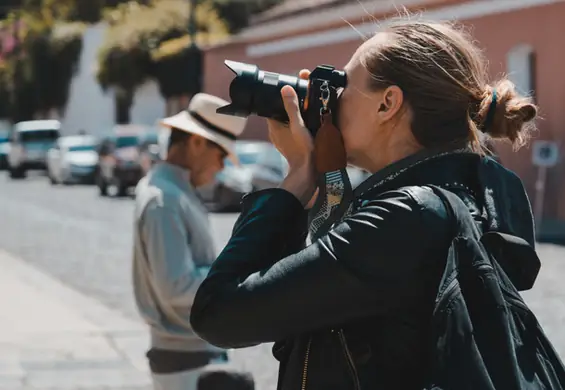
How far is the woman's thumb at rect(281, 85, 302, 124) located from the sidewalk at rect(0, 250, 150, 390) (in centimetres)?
535

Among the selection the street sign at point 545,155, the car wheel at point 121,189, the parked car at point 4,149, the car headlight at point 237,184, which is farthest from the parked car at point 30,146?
the street sign at point 545,155

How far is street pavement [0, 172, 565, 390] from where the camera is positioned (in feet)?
25.0

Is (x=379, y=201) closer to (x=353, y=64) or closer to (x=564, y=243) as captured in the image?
(x=353, y=64)

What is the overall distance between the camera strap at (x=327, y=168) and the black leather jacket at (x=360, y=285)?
7cm

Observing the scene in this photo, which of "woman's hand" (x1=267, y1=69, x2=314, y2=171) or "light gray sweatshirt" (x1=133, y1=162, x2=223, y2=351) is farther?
"light gray sweatshirt" (x1=133, y1=162, x2=223, y2=351)

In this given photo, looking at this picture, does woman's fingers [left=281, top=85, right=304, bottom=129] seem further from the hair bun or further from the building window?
the building window

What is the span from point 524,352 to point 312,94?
0.60 metres

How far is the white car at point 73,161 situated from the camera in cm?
3550

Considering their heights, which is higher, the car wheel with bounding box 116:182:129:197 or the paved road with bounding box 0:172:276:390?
the paved road with bounding box 0:172:276:390

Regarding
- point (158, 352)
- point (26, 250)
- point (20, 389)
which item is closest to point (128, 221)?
point (26, 250)

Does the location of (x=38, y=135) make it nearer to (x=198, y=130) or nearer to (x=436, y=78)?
(x=198, y=130)

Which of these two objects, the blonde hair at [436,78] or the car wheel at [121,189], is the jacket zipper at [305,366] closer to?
the blonde hair at [436,78]

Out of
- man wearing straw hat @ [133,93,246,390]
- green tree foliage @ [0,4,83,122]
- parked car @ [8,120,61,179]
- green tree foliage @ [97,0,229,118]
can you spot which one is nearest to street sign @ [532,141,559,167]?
man wearing straw hat @ [133,93,246,390]

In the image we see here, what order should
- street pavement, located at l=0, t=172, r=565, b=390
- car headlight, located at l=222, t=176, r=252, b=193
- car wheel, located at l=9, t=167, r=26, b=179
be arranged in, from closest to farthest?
1. street pavement, located at l=0, t=172, r=565, b=390
2. car headlight, located at l=222, t=176, r=252, b=193
3. car wheel, located at l=9, t=167, r=26, b=179
